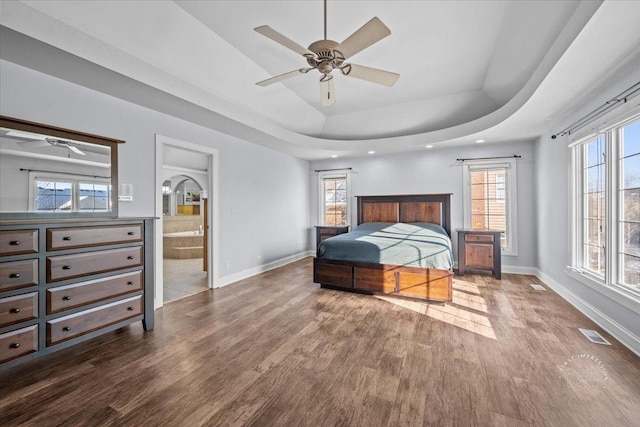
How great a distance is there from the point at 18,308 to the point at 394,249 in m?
3.54

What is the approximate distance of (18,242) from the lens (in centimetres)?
188

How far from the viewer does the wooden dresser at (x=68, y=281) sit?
1.85m

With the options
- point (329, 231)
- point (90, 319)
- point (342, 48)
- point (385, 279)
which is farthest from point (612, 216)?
point (90, 319)

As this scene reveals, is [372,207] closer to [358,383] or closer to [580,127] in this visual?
[580,127]

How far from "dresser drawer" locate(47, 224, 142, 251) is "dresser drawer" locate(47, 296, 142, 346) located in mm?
554

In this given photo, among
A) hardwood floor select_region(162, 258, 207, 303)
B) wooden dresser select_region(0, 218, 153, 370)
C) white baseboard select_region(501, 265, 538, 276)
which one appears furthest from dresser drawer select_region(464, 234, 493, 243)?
wooden dresser select_region(0, 218, 153, 370)

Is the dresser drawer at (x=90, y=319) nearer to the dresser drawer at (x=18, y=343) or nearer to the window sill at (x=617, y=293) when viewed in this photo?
the dresser drawer at (x=18, y=343)

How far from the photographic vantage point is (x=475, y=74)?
3803mm

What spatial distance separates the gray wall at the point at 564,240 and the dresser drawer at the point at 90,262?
14.4 feet

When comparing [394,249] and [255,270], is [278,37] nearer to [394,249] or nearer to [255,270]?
[394,249]

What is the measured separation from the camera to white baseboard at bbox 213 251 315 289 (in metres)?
4.23

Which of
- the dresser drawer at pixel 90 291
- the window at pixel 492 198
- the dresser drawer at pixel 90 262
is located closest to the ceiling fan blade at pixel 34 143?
the dresser drawer at pixel 90 262

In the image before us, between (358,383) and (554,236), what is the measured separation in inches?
151

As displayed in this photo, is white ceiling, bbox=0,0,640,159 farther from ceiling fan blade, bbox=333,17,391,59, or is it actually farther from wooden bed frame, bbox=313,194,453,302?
wooden bed frame, bbox=313,194,453,302
